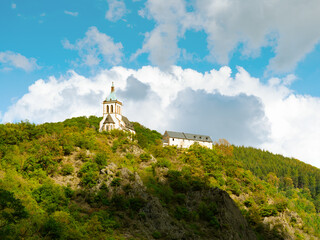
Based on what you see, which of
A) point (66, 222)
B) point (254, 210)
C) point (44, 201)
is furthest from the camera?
point (254, 210)

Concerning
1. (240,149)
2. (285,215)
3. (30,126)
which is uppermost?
(240,149)

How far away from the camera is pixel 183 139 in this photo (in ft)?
323

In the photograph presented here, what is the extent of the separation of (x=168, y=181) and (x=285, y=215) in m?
32.5

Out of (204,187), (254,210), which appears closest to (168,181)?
(204,187)

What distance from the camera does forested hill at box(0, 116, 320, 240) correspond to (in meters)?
31.6

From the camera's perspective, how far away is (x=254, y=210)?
5541 centimetres

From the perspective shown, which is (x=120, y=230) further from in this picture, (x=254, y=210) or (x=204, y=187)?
(x=254, y=210)

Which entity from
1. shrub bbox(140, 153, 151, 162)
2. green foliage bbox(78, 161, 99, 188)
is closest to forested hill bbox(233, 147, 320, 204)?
shrub bbox(140, 153, 151, 162)

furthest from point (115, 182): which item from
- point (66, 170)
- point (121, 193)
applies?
point (66, 170)

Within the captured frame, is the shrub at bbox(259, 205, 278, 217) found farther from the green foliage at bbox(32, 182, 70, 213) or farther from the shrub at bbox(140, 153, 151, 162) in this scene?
the green foliage at bbox(32, 182, 70, 213)

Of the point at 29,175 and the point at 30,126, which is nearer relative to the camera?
the point at 29,175

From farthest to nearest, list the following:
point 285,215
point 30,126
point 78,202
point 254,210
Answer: point 285,215, point 254,210, point 30,126, point 78,202

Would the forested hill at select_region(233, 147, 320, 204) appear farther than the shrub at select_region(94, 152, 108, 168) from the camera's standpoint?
Yes

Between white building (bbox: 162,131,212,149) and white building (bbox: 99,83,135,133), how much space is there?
17.1 m
